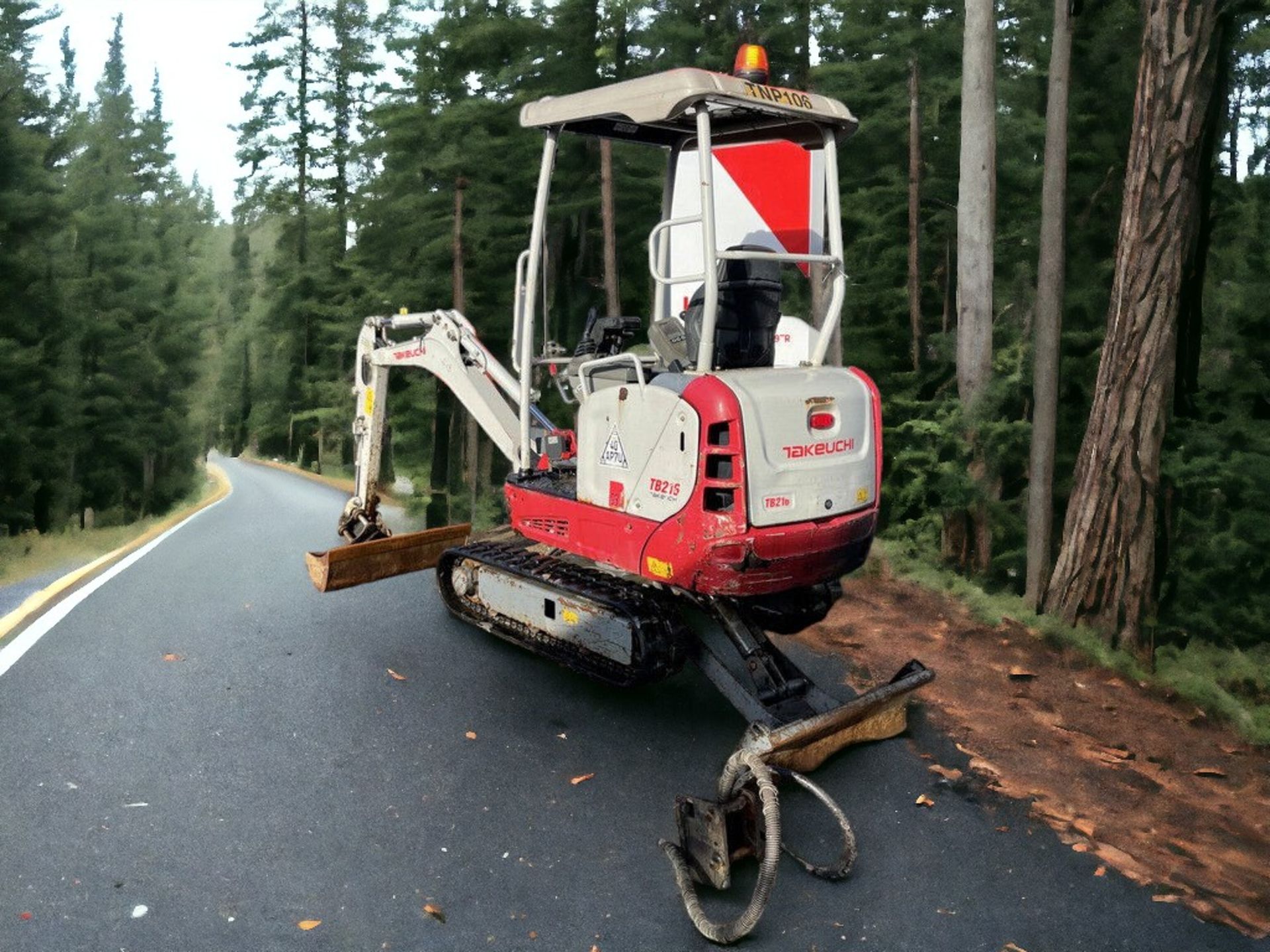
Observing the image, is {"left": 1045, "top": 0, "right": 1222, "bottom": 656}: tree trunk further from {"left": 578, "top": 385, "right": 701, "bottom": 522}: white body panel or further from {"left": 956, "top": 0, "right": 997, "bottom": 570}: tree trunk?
{"left": 578, "top": 385, "right": 701, "bottom": 522}: white body panel

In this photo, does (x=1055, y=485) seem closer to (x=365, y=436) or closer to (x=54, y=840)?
(x=365, y=436)

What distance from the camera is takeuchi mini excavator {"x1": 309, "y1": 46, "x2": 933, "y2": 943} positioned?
4941mm

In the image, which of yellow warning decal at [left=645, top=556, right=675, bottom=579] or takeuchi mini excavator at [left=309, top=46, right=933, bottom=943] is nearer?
takeuchi mini excavator at [left=309, top=46, right=933, bottom=943]

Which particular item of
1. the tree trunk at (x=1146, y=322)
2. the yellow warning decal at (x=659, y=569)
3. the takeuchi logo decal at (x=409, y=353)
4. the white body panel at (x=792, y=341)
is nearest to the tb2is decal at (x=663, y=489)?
the yellow warning decal at (x=659, y=569)

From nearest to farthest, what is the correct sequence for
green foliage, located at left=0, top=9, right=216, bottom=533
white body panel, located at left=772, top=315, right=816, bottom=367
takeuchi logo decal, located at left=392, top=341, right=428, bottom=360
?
white body panel, located at left=772, top=315, right=816, bottom=367, takeuchi logo decal, located at left=392, top=341, right=428, bottom=360, green foliage, located at left=0, top=9, right=216, bottom=533

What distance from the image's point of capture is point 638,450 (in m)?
5.42

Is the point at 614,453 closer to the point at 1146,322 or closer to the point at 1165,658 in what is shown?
the point at 1146,322

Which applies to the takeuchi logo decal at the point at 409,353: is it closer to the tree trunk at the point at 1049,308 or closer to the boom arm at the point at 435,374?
the boom arm at the point at 435,374

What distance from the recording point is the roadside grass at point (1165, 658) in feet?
22.3

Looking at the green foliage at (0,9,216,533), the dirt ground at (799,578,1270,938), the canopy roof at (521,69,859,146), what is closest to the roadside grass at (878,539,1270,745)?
the dirt ground at (799,578,1270,938)

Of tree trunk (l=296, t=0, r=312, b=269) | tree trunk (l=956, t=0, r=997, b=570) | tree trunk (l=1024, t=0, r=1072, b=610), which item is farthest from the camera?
tree trunk (l=296, t=0, r=312, b=269)

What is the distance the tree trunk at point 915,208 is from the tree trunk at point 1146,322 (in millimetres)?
11569

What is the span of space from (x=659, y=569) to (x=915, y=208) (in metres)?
17.0

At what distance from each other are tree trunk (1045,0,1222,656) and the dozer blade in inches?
207
